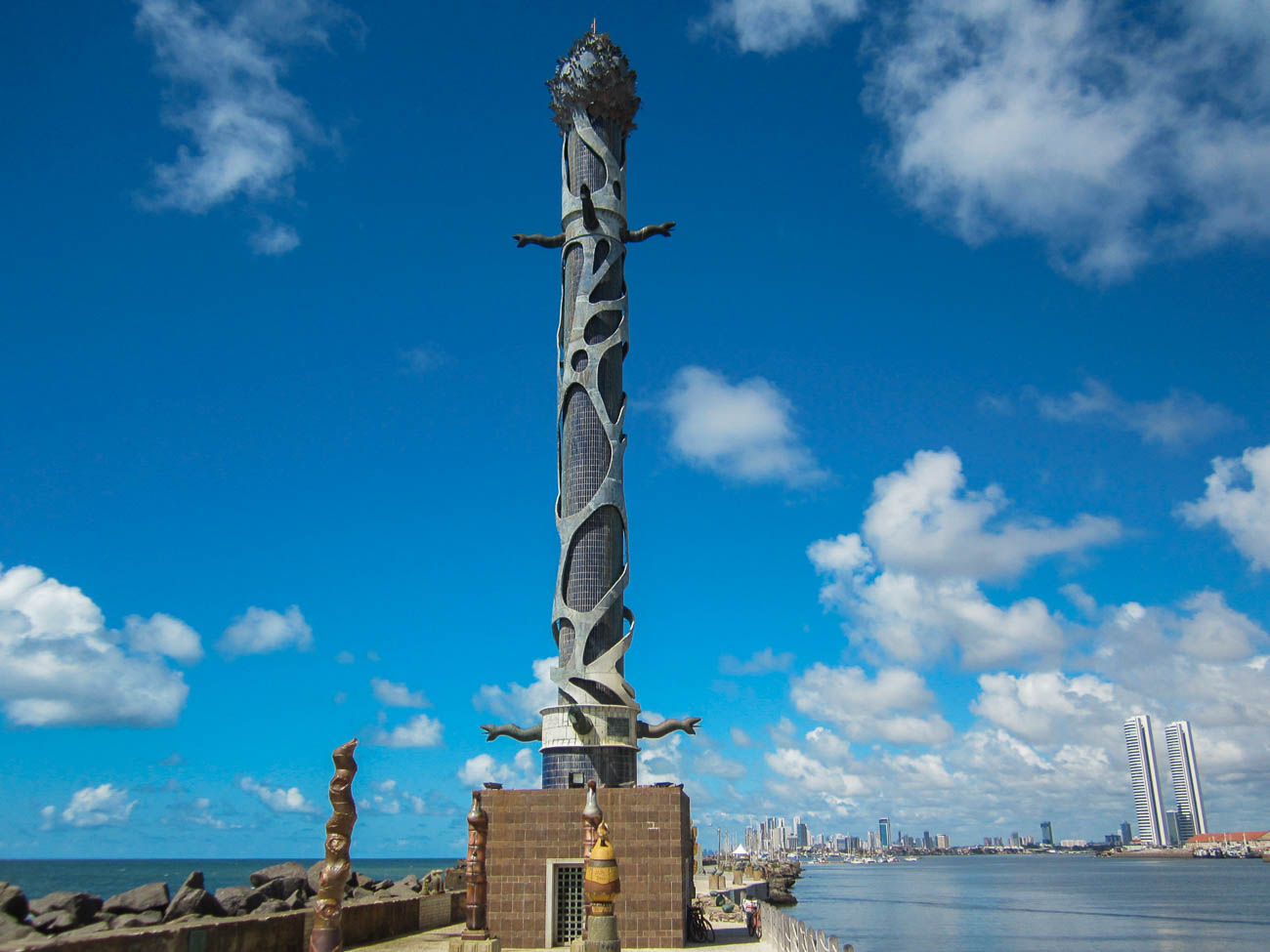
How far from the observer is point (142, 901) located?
26.3m

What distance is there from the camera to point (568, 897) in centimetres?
2233

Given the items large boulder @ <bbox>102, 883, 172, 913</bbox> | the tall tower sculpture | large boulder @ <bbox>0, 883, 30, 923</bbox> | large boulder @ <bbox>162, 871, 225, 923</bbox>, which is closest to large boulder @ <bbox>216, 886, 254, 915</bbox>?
large boulder @ <bbox>162, 871, 225, 923</bbox>

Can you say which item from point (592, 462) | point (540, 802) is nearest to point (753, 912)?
point (540, 802)

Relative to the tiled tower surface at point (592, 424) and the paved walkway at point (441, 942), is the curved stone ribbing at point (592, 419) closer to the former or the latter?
the tiled tower surface at point (592, 424)

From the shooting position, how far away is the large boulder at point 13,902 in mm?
21781

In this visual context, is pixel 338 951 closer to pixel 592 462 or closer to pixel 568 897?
pixel 568 897

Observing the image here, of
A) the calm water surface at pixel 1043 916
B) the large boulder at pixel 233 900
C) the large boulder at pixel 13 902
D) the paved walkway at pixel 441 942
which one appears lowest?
the calm water surface at pixel 1043 916

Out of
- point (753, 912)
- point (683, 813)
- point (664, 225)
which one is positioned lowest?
point (753, 912)

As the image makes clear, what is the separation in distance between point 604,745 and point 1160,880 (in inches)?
4849

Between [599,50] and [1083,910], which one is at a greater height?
[599,50]

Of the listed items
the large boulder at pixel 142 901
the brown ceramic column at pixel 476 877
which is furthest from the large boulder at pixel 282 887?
the brown ceramic column at pixel 476 877

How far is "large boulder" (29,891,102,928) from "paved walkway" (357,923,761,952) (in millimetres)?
8224

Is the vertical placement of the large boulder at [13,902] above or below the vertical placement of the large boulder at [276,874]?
above

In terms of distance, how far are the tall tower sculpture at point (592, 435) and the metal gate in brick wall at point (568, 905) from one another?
3404 mm
